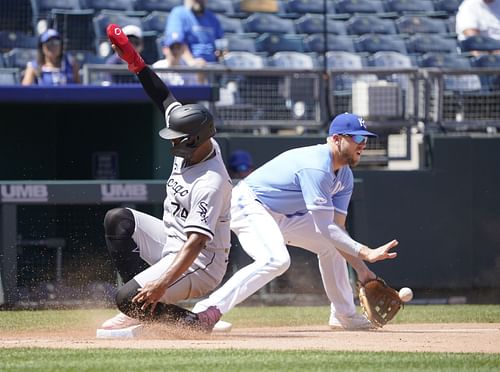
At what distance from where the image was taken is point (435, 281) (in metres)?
11.3

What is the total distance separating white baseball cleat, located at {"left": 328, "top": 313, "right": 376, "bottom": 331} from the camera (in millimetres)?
7523

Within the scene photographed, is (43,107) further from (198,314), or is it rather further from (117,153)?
(198,314)

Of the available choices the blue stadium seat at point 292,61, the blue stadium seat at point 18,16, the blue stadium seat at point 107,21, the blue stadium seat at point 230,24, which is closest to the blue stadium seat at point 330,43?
the blue stadium seat at point 292,61

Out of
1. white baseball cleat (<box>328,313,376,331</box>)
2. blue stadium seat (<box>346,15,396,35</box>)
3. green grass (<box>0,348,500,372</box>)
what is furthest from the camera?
blue stadium seat (<box>346,15,396,35</box>)

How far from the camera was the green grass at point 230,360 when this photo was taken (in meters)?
5.18

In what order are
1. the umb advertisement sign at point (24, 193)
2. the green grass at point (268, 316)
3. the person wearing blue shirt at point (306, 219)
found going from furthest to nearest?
1. the umb advertisement sign at point (24, 193)
2. the green grass at point (268, 316)
3. the person wearing blue shirt at point (306, 219)

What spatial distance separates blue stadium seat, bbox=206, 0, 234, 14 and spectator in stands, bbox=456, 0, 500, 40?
306cm

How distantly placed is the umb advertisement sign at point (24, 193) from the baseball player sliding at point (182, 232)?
276 cm

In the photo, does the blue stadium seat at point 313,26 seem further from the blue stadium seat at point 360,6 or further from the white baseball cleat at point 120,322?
the white baseball cleat at point 120,322

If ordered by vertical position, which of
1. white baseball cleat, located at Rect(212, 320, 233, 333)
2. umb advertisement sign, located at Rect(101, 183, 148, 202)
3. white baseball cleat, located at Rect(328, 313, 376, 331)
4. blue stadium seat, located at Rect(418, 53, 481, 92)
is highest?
blue stadium seat, located at Rect(418, 53, 481, 92)

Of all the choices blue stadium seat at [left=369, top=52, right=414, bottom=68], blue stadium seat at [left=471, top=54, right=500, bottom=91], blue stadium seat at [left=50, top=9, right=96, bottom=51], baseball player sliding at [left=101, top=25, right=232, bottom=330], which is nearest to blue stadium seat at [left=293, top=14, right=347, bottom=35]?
blue stadium seat at [left=369, top=52, right=414, bottom=68]

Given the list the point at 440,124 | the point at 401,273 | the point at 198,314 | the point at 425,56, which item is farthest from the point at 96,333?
the point at 425,56

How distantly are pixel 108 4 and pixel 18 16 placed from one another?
1521 mm

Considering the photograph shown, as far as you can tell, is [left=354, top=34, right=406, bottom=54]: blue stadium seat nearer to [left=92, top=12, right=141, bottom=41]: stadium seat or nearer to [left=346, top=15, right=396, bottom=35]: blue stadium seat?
[left=346, top=15, right=396, bottom=35]: blue stadium seat
